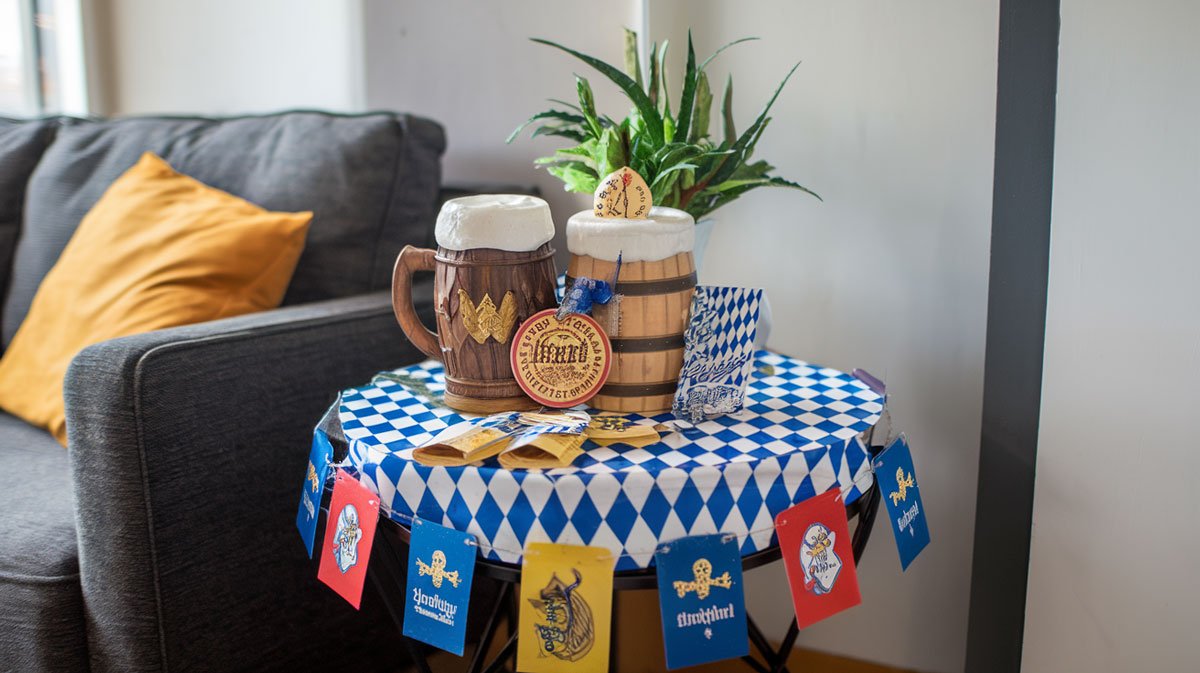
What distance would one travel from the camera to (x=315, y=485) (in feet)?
3.18

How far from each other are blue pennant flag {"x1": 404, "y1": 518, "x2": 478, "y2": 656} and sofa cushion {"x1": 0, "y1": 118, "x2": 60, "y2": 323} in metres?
1.31

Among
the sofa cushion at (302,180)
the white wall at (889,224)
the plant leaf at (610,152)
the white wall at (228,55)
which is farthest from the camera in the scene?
the white wall at (228,55)

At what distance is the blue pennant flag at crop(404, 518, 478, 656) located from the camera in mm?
808

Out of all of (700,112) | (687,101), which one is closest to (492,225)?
(687,101)

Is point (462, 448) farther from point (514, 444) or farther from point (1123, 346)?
point (1123, 346)

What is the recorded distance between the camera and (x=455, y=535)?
0.81 metres

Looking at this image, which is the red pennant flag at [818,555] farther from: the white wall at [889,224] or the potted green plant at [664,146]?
the white wall at [889,224]

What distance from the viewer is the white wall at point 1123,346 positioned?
104cm

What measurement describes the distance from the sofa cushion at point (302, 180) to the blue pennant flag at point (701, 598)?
0.88 meters

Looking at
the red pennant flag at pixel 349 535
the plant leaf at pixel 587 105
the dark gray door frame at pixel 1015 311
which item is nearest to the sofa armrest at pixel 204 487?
the red pennant flag at pixel 349 535

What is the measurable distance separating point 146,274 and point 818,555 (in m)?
1.08

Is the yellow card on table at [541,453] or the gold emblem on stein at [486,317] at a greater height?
the gold emblem on stein at [486,317]

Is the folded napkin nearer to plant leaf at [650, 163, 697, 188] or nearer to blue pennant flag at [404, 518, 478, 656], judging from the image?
blue pennant flag at [404, 518, 478, 656]

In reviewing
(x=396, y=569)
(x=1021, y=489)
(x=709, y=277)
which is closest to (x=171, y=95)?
(x=709, y=277)
